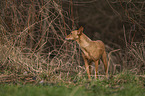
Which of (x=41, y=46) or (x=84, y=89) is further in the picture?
(x=41, y=46)

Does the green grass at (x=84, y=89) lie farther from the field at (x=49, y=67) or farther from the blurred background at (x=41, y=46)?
the blurred background at (x=41, y=46)

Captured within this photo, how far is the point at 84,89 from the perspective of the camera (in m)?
3.69

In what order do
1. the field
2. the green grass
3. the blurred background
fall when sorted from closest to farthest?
the green grass → the field → the blurred background

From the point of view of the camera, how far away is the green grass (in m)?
3.16

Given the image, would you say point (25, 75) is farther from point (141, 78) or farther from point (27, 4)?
point (141, 78)

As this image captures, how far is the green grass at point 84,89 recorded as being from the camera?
3156mm

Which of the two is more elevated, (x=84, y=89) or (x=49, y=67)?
(x=49, y=67)

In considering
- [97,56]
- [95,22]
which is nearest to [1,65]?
[97,56]

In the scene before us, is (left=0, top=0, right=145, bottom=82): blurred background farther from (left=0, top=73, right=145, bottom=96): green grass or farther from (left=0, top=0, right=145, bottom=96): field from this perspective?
(left=0, top=73, right=145, bottom=96): green grass

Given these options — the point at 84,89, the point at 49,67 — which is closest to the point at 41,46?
the point at 49,67

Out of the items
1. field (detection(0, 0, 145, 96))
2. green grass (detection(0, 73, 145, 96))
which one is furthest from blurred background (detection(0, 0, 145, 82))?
green grass (detection(0, 73, 145, 96))

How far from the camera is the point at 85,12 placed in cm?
1439

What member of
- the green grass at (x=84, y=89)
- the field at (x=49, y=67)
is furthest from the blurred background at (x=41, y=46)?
the green grass at (x=84, y=89)

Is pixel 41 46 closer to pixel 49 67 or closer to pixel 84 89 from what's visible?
pixel 49 67
